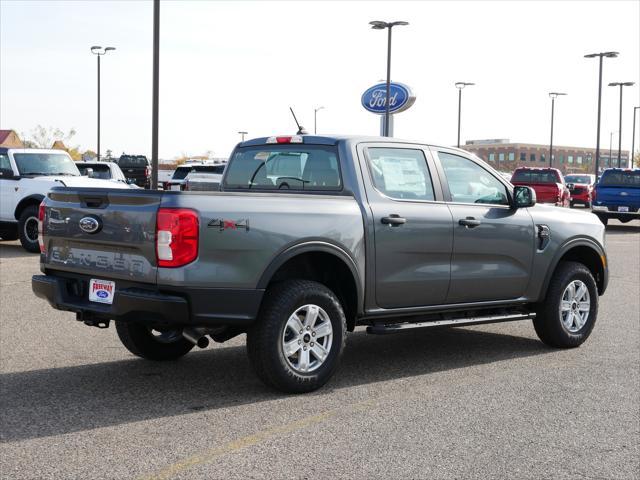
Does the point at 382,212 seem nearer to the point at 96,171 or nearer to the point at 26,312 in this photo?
the point at 26,312

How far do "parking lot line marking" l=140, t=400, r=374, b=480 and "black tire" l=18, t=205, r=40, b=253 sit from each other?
12.0 meters

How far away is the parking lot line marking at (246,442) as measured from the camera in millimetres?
4598

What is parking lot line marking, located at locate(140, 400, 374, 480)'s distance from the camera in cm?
460

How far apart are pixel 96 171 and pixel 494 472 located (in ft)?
63.6

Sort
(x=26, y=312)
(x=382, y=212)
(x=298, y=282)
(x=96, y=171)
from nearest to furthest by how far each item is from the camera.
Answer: (x=298, y=282)
(x=382, y=212)
(x=26, y=312)
(x=96, y=171)

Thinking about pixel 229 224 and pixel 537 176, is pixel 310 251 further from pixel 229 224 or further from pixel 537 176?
pixel 537 176

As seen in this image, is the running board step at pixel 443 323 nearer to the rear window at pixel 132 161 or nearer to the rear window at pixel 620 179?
the rear window at pixel 620 179

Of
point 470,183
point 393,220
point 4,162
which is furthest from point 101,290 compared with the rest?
point 4,162

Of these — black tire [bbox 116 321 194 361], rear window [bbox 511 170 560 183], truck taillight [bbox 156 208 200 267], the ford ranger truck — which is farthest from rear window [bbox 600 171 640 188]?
truck taillight [bbox 156 208 200 267]

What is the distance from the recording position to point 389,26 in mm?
40562

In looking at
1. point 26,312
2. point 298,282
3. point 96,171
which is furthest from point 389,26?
point 298,282

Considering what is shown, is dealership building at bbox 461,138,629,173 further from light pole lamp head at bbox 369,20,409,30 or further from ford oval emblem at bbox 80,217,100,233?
ford oval emblem at bbox 80,217,100,233

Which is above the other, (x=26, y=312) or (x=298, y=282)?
(x=298, y=282)

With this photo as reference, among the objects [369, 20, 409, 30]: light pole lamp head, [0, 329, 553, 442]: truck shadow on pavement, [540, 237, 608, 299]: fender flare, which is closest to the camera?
[0, 329, 553, 442]: truck shadow on pavement
